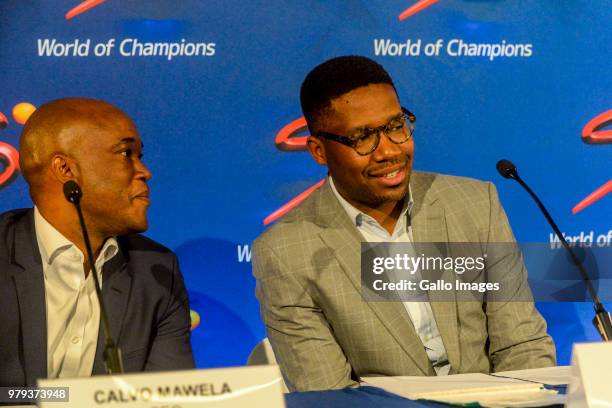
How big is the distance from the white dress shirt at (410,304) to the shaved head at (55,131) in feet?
2.81

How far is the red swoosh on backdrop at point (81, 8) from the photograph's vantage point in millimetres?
3670

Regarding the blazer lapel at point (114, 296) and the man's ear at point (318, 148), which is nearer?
the blazer lapel at point (114, 296)

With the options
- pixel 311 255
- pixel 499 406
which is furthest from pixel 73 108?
pixel 499 406

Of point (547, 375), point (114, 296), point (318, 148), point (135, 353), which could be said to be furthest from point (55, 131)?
point (547, 375)

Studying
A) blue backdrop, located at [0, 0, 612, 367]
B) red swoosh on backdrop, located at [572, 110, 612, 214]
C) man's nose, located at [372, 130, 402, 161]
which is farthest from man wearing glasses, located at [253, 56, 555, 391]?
red swoosh on backdrop, located at [572, 110, 612, 214]

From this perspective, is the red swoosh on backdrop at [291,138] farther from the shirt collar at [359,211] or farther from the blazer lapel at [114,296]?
the blazer lapel at [114,296]

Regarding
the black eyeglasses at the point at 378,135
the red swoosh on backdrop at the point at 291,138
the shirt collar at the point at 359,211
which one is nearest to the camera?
the black eyeglasses at the point at 378,135

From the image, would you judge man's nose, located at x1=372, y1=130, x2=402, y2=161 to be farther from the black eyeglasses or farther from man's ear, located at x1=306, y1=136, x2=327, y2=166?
man's ear, located at x1=306, y1=136, x2=327, y2=166

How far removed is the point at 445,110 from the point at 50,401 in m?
2.59

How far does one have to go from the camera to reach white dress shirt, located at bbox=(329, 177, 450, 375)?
287 cm

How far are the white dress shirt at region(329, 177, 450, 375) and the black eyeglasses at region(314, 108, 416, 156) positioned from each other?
8.4 inches

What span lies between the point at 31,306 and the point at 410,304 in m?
1.19

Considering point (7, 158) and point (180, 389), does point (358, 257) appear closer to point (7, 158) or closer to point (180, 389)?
point (180, 389)

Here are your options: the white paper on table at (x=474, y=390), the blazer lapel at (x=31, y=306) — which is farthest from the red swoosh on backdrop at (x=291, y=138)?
the white paper on table at (x=474, y=390)
